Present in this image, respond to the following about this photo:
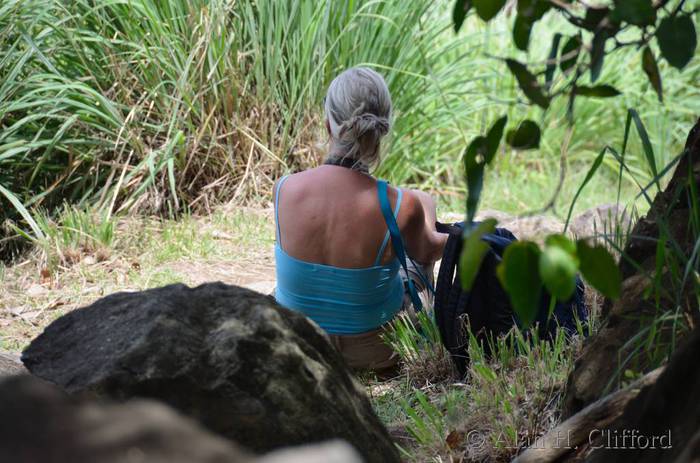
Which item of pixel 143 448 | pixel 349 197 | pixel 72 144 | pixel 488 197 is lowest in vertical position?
pixel 488 197

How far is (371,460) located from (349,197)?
1.58m

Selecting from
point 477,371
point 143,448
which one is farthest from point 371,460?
point 143,448

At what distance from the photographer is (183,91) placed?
539 cm

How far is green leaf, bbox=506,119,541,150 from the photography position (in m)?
1.43

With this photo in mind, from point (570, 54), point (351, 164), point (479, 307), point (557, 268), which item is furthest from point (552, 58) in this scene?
point (351, 164)

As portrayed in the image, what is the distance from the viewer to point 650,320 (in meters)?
2.18

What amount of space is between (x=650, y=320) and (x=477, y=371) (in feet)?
2.14

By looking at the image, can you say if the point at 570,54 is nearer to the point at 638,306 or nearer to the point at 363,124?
the point at 638,306

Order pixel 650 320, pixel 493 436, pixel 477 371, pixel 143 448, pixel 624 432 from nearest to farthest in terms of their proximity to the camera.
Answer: pixel 143 448
pixel 624 432
pixel 650 320
pixel 493 436
pixel 477 371

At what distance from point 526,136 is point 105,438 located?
2.70 feet

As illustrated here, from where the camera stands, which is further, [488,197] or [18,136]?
[488,197]

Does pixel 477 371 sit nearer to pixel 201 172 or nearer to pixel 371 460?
pixel 371 460

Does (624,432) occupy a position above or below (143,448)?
below

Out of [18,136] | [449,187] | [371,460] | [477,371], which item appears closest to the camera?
[371,460]
